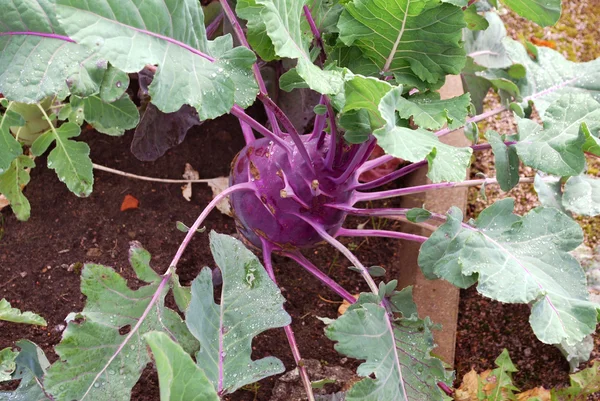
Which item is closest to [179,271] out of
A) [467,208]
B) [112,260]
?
[112,260]

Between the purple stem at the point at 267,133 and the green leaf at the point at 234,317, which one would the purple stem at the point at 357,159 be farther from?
the green leaf at the point at 234,317

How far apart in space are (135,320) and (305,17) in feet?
2.33

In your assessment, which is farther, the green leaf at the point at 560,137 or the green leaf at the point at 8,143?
the green leaf at the point at 8,143

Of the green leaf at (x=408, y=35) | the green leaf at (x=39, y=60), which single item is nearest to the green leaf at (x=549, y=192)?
the green leaf at (x=408, y=35)

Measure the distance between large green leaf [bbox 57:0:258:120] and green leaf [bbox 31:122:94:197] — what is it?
484 millimetres

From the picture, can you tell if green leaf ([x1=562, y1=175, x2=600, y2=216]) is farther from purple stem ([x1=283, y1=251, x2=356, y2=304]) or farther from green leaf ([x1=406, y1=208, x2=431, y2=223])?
purple stem ([x1=283, y1=251, x2=356, y2=304])

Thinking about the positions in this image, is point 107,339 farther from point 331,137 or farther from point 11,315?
point 331,137

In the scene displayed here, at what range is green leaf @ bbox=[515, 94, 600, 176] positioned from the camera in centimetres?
118

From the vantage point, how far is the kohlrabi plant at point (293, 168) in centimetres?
99

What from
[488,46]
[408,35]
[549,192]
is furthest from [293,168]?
[488,46]

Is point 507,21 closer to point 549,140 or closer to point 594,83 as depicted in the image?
point 594,83

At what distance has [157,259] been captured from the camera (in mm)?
1625

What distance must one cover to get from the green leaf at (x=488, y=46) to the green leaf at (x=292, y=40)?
73 centimetres

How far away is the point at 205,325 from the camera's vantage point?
1085 millimetres
